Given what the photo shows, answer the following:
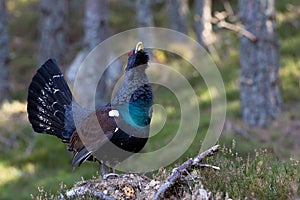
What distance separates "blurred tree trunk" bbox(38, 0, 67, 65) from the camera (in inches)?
653

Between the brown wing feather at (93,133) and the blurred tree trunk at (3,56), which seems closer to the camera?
the brown wing feather at (93,133)

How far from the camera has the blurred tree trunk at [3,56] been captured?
15250 millimetres

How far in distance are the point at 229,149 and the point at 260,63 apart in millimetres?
5418

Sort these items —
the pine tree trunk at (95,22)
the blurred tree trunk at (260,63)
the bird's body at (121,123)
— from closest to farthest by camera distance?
the bird's body at (121,123) < the blurred tree trunk at (260,63) < the pine tree trunk at (95,22)

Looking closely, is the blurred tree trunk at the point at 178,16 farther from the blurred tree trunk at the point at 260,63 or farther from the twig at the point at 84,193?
the twig at the point at 84,193

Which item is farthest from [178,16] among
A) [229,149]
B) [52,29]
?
[229,149]

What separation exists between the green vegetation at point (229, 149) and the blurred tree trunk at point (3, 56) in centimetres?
43

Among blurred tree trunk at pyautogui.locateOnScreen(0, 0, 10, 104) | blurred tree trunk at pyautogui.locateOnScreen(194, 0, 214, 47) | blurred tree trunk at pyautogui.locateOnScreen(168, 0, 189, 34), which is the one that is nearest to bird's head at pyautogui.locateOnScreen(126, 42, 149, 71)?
blurred tree trunk at pyautogui.locateOnScreen(0, 0, 10, 104)

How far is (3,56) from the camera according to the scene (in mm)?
15625

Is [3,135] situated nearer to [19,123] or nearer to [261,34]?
[19,123]

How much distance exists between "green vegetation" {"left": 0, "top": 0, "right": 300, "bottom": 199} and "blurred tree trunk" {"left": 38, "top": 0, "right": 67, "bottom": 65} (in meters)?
1.74

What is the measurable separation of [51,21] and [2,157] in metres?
6.67

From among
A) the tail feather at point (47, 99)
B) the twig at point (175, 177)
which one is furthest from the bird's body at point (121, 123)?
the twig at point (175, 177)

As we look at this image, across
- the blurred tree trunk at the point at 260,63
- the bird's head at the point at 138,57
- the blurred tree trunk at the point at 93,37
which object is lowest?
the bird's head at the point at 138,57
